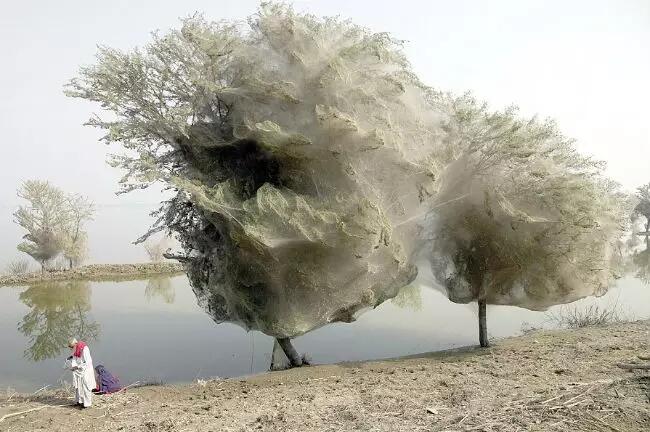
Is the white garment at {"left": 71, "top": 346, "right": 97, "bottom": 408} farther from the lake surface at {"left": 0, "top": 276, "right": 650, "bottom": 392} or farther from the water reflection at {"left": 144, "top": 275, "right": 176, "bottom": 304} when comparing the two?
the water reflection at {"left": 144, "top": 275, "right": 176, "bottom": 304}

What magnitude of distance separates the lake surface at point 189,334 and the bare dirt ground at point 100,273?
A: 6.55 metres

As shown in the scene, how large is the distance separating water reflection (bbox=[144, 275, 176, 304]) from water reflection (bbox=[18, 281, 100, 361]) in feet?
9.85

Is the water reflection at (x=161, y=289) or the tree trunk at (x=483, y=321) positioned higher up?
the water reflection at (x=161, y=289)

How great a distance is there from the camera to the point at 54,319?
19719 mm

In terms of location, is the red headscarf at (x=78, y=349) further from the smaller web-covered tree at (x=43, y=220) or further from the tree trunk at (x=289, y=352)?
the smaller web-covered tree at (x=43, y=220)

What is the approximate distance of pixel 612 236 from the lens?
10.9m

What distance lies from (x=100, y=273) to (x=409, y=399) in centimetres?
2973

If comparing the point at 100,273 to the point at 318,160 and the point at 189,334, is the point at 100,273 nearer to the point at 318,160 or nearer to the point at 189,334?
the point at 189,334

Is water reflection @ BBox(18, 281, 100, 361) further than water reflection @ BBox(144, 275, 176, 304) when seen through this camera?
No

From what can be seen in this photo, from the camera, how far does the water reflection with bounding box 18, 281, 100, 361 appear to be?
1600 cm

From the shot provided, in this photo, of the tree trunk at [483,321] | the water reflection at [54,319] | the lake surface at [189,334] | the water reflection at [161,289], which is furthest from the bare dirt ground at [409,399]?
the water reflection at [161,289]

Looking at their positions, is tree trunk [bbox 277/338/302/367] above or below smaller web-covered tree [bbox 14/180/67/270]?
below

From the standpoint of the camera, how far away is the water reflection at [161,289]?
977 inches

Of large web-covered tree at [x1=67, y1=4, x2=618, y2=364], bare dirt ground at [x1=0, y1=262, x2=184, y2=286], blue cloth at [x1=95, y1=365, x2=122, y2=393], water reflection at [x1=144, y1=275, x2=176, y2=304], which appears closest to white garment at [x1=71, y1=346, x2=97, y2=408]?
blue cloth at [x1=95, y1=365, x2=122, y2=393]
